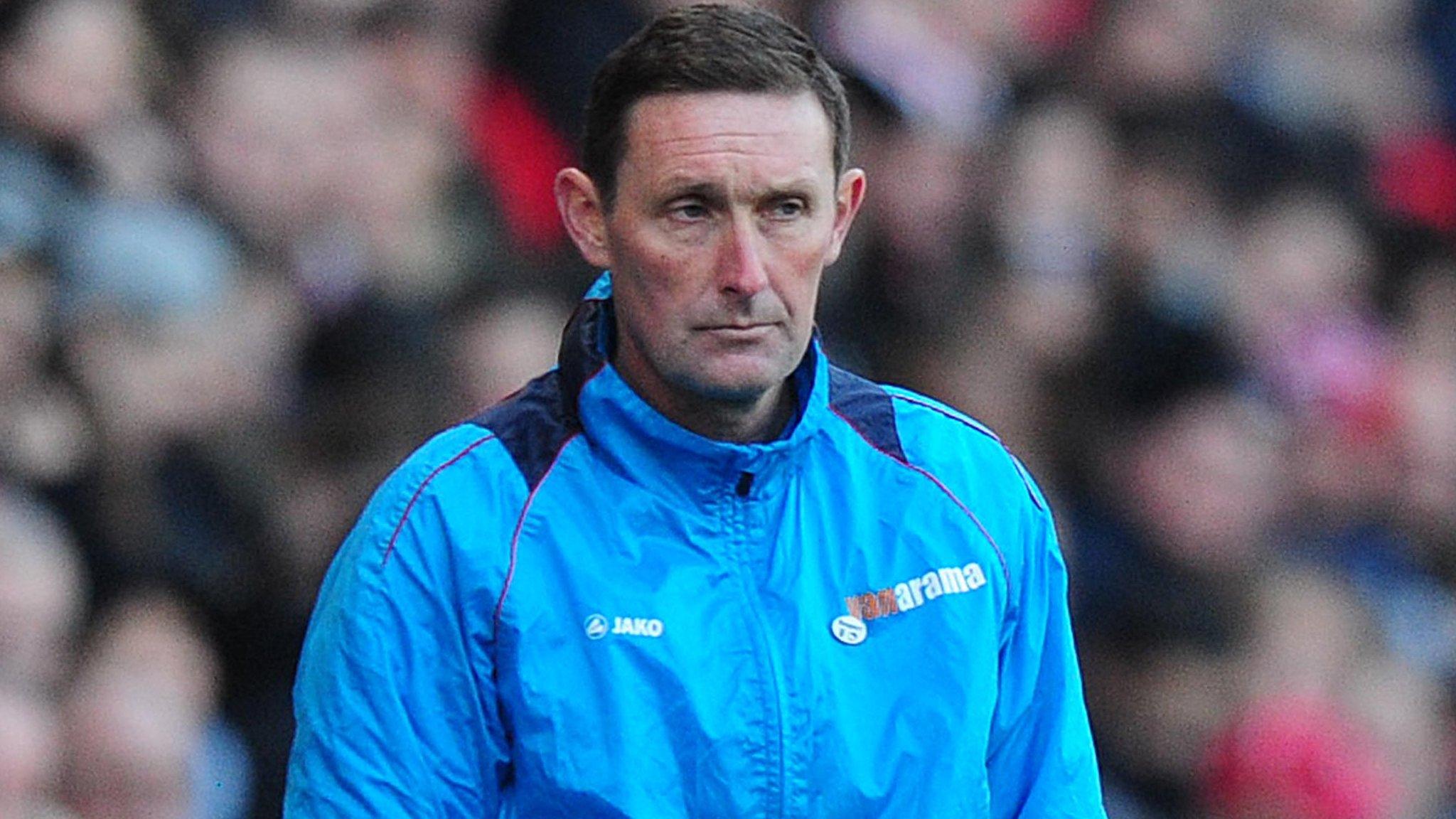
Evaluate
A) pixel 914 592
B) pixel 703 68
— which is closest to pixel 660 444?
pixel 914 592

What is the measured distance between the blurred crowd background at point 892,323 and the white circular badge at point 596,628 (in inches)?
76.4

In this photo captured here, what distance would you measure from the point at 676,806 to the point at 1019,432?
3954mm

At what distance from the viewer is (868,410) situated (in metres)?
3.25

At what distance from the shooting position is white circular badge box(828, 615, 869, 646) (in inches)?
120

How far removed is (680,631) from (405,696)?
33 cm

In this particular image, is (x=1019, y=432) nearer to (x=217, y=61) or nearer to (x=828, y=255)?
(x=217, y=61)

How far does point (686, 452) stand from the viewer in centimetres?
307

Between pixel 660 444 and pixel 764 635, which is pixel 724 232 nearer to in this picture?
pixel 660 444

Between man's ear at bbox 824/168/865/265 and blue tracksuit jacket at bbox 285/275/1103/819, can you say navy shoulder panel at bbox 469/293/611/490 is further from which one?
man's ear at bbox 824/168/865/265

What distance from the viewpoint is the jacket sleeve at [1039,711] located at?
125 inches

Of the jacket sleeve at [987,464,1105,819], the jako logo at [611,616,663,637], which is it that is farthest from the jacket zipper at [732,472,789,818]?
the jacket sleeve at [987,464,1105,819]

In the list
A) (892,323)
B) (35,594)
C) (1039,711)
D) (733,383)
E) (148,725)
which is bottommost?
(148,725)

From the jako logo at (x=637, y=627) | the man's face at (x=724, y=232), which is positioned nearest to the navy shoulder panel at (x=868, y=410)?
the man's face at (x=724, y=232)

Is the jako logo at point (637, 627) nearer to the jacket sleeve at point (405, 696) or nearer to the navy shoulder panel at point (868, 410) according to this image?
the jacket sleeve at point (405, 696)
